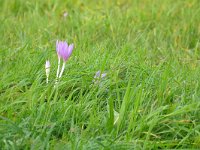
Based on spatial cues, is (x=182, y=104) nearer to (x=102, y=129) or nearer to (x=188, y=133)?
(x=188, y=133)

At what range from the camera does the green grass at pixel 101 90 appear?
2.25 m

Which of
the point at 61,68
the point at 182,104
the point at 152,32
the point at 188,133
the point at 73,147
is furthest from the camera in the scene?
the point at 152,32

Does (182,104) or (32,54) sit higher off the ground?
(32,54)

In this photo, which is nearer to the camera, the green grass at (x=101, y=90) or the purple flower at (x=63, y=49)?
the green grass at (x=101, y=90)

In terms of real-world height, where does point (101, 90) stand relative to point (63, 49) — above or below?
below

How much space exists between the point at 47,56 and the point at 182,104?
2.87ft

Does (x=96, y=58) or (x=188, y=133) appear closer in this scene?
(x=188, y=133)

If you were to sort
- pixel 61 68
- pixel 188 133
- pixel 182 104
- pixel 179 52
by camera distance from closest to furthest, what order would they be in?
pixel 188 133
pixel 182 104
pixel 61 68
pixel 179 52

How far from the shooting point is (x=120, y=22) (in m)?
3.95

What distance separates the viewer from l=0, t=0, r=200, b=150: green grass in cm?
225

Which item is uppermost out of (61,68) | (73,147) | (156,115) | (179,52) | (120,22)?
(120,22)

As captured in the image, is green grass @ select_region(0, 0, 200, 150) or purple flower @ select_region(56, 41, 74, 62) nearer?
green grass @ select_region(0, 0, 200, 150)

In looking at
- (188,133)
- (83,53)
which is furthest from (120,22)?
(188,133)

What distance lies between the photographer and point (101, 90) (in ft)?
8.59
